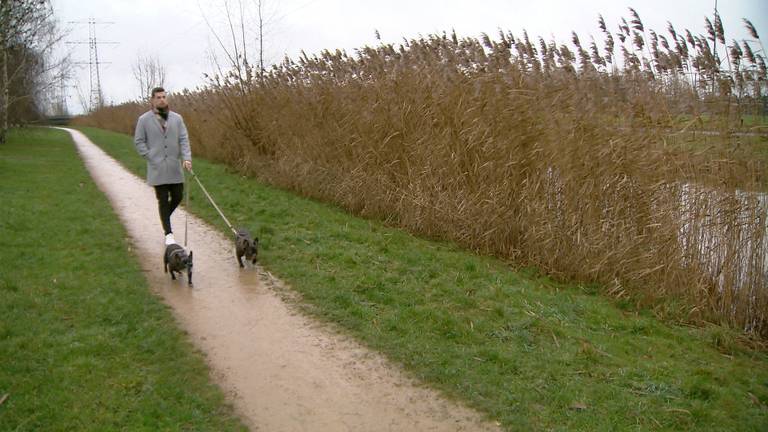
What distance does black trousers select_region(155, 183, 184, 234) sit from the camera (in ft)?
25.5

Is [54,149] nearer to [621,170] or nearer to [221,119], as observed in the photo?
[221,119]

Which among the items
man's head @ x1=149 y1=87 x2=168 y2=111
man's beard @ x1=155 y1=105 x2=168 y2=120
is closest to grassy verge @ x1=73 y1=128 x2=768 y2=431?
man's beard @ x1=155 y1=105 x2=168 y2=120

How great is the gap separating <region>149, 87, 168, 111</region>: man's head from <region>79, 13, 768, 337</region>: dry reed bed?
165 inches

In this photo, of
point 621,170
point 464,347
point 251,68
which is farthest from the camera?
point 251,68

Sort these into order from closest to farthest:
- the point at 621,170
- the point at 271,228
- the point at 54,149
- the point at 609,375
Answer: the point at 609,375
the point at 621,170
the point at 271,228
the point at 54,149

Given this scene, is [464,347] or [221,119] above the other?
[221,119]

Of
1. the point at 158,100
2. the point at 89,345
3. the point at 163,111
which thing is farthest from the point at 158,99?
the point at 89,345

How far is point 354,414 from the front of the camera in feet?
14.3

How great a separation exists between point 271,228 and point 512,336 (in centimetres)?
507

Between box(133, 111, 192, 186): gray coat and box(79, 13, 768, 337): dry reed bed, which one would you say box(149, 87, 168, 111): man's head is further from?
box(79, 13, 768, 337): dry reed bed

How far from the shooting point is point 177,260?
707 cm

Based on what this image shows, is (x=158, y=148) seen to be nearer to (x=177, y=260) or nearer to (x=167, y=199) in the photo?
(x=167, y=199)

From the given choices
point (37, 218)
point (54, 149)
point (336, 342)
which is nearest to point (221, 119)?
point (37, 218)

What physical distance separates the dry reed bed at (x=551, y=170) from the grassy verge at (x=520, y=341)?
0.59 metres
